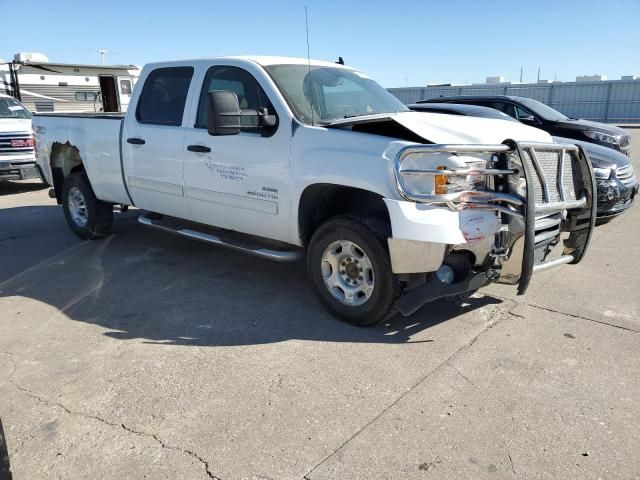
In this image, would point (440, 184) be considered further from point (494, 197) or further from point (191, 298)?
point (191, 298)

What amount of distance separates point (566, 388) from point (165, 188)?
13.3 feet

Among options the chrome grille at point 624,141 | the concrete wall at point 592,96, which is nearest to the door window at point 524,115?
the chrome grille at point 624,141

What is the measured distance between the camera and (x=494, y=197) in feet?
12.2

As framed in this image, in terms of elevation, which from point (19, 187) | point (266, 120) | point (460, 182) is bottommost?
point (19, 187)

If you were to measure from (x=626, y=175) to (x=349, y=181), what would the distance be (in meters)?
5.01

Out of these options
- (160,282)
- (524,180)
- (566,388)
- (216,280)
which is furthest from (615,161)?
(160,282)

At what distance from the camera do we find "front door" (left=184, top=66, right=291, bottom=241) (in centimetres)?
454

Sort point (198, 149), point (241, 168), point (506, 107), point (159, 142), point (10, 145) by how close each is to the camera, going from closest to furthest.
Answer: point (241, 168) < point (198, 149) < point (159, 142) < point (506, 107) < point (10, 145)

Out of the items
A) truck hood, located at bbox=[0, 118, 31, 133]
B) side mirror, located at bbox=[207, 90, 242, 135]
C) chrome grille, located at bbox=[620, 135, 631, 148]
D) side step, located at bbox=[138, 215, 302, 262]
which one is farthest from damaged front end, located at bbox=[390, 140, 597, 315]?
truck hood, located at bbox=[0, 118, 31, 133]

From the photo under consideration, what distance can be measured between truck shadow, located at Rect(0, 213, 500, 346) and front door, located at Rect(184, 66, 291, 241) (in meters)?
0.63

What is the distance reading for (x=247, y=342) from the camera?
4070mm

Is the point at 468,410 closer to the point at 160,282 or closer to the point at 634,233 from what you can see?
the point at 160,282

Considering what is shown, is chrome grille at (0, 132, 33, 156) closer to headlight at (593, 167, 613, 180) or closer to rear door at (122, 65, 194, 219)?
rear door at (122, 65, 194, 219)

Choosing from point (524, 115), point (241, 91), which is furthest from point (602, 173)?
point (241, 91)
